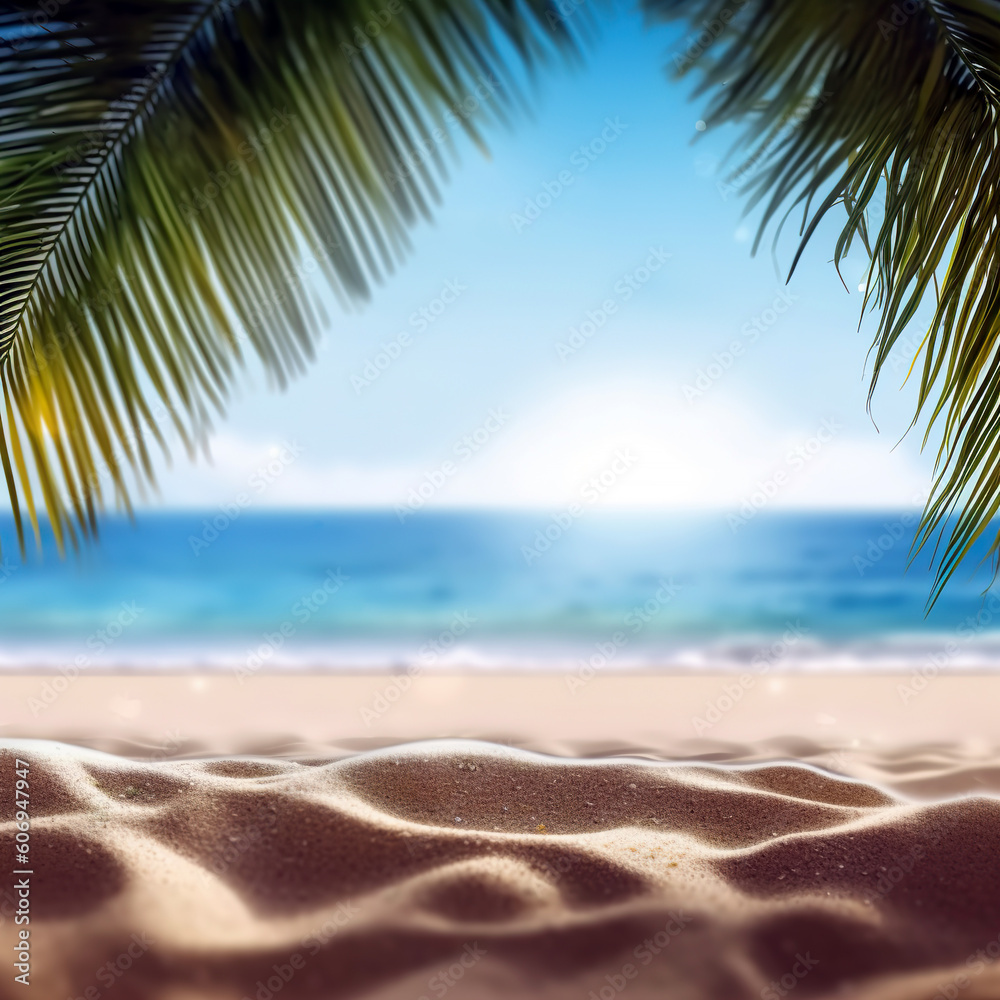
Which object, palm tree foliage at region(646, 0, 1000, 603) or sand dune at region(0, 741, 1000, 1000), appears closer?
sand dune at region(0, 741, 1000, 1000)

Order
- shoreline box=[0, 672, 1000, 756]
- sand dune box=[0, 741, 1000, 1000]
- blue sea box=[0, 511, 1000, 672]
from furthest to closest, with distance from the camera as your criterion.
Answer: blue sea box=[0, 511, 1000, 672] → shoreline box=[0, 672, 1000, 756] → sand dune box=[0, 741, 1000, 1000]

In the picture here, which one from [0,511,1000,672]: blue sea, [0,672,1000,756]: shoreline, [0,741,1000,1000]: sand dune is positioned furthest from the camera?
[0,511,1000,672]: blue sea

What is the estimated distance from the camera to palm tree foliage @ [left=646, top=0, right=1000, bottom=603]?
1338mm

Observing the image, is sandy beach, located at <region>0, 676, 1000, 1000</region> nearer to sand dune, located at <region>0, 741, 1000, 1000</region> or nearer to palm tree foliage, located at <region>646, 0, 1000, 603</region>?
sand dune, located at <region>0, 741, 1000, 1000</region>

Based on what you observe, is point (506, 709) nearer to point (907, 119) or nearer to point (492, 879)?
point (492, 879)

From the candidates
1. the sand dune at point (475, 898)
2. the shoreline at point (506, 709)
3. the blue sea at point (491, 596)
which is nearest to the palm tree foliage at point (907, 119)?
the sand dune at point (475, 898)

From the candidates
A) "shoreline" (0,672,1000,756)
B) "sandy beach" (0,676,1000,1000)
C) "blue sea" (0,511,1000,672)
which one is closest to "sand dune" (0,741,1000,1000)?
"sandy beach" (0,676,1000,1000)

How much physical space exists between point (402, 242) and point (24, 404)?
0.76 meters

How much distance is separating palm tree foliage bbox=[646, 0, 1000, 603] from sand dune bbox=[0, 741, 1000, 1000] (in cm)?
61

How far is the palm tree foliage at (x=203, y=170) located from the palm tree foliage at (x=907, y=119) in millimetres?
373

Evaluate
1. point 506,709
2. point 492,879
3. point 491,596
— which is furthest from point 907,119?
point 491,596

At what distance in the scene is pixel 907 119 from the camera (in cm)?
143

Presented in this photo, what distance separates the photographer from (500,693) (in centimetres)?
397

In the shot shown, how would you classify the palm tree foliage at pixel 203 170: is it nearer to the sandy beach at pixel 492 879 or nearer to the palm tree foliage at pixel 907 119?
the palm tree foliage at pixel 907 119
